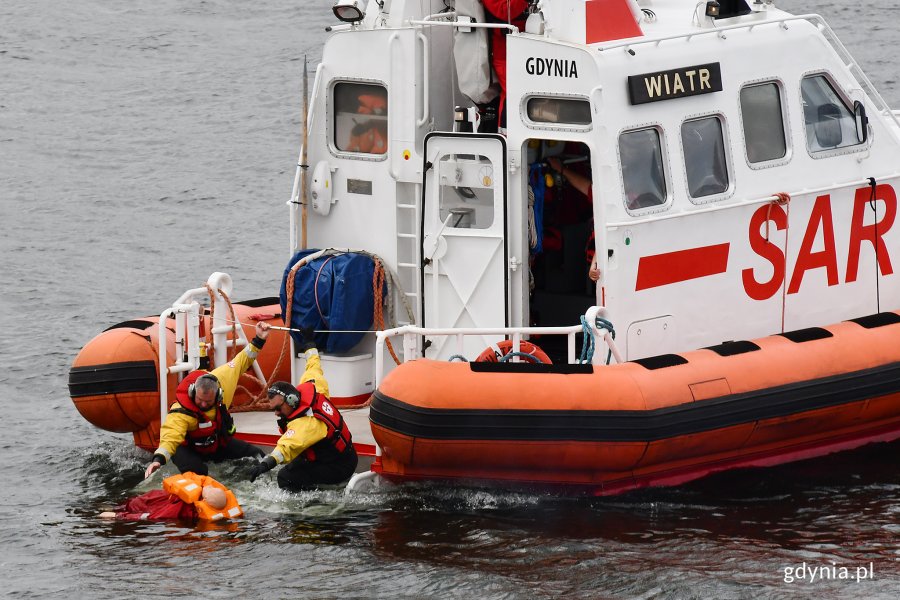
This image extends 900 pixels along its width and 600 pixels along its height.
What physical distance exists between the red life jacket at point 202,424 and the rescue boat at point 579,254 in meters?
0.24

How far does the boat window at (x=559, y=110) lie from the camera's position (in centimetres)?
909

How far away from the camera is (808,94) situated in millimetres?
9898

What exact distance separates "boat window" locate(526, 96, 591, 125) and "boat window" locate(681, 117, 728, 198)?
27.0 inches

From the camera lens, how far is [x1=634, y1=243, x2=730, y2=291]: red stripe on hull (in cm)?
916

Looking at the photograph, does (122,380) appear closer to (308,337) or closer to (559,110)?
(308,337)

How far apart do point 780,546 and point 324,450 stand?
2.59 metres

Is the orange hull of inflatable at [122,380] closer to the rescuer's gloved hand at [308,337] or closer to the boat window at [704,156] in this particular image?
the rescuer's gloved hand at [308,337]

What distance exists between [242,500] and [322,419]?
0.77 metres

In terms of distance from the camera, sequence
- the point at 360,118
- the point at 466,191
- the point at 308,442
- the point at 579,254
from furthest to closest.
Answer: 1. the point at 579,254
2. the point at 360,118
3. the point at 466,191
4. the point at 308,442

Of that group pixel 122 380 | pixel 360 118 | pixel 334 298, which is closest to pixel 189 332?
pixel 122 380

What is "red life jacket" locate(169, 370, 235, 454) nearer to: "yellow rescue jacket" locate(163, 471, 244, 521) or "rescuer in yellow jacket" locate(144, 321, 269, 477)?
"rescuer in yellow jacket" locate(144, 321, 269, 477)

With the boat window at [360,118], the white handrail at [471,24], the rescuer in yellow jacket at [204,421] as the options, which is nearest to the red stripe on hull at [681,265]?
the white handrail at [471,24]

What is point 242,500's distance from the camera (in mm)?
9250

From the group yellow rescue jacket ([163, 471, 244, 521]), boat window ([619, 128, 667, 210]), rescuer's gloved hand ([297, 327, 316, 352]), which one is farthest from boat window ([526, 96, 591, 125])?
yellow rescue jacket ([163, 471, 244, 521])
